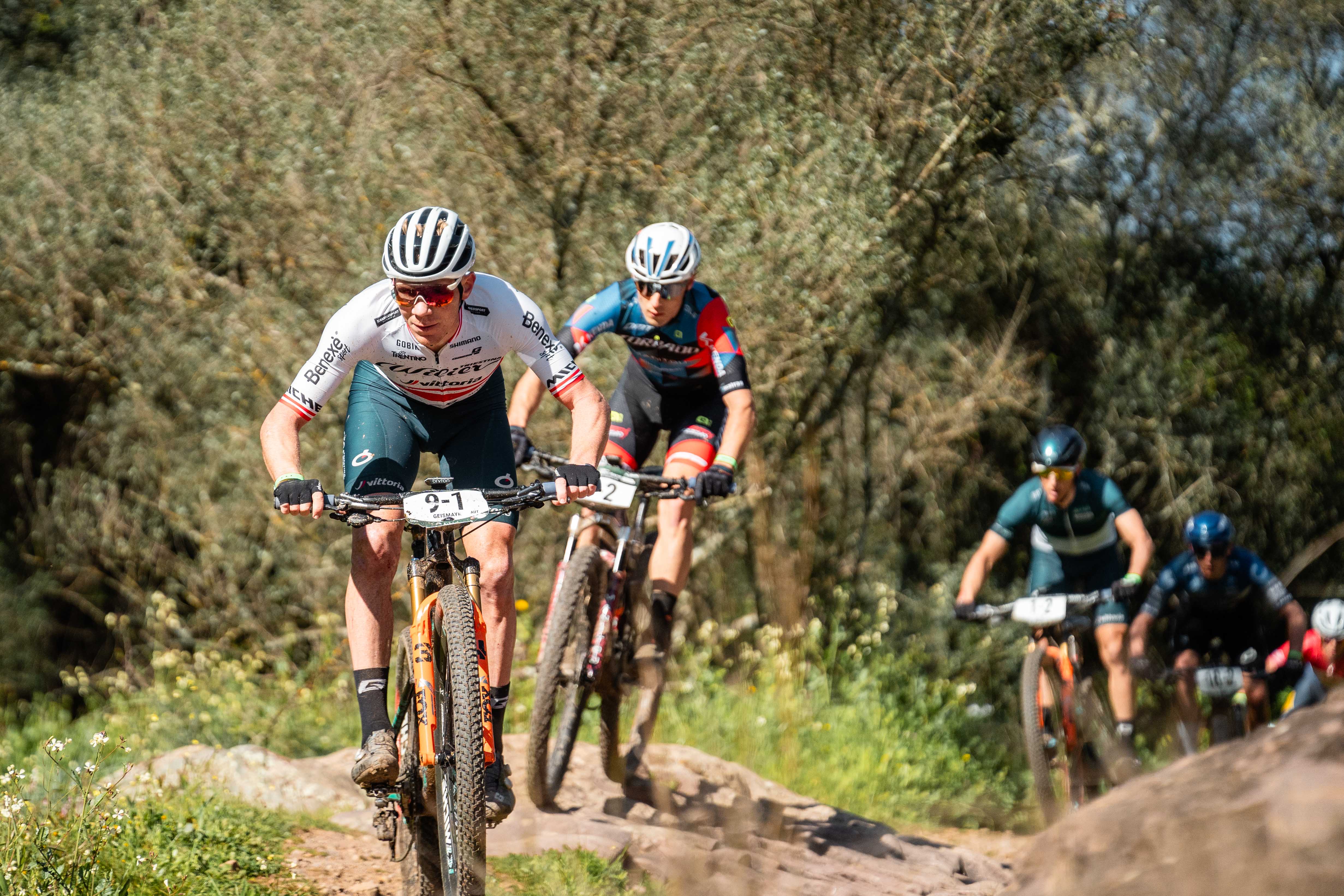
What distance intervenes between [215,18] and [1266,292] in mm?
10176

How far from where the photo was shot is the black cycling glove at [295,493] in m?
3.62

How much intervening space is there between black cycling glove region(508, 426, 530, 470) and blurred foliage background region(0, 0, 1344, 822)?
2.57 m

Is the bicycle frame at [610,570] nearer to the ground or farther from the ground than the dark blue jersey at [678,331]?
nearer to the ground

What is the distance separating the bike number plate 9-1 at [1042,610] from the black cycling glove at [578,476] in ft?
11.7

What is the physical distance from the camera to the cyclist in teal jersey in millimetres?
7465

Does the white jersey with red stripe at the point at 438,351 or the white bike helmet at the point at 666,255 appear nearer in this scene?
the white jersey with red stripe at the point at 438,351

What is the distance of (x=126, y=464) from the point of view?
12008 mm

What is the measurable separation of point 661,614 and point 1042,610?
233cm

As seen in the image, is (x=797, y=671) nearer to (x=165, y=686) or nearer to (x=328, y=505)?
(x=165, y=686)

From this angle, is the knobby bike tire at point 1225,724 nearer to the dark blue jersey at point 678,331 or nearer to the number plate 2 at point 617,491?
the dark blue jersey at point 678,331

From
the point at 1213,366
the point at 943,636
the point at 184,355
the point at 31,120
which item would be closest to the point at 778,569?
the point at 943,636

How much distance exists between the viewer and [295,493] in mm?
3635

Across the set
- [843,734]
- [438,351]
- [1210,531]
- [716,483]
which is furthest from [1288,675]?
[438,351]

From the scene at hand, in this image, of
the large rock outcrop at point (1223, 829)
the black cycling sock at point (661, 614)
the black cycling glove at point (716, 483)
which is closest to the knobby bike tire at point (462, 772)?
the large rock outcrop at point (1223, 829)
